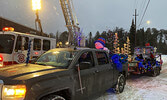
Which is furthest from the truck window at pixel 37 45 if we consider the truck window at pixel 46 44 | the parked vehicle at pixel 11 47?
the parked vehicle at pixel 11 47

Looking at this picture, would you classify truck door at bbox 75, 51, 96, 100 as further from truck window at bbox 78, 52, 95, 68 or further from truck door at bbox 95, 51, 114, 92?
truck door at bbox 95, 51, 114, 92

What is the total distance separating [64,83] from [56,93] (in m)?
0.27

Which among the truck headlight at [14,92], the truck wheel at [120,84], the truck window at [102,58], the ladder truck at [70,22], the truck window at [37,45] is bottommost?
the truck wheel at [120,84]

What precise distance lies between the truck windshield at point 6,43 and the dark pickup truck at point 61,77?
368cm

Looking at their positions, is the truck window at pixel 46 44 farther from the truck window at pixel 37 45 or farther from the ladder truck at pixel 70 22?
the ladder truck at pixel 70 22

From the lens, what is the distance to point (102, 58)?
15.2 feet

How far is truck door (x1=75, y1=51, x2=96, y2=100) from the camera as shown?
3225 mm

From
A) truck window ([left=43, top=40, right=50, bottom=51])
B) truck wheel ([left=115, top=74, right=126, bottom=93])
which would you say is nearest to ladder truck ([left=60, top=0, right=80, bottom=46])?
truck window ([left=43, top=40, right=50, bottom=51])

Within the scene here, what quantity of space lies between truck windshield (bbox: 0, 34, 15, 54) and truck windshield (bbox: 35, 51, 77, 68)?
3602 millimetres

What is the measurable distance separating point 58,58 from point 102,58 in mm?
1662

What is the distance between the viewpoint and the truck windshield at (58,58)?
3414 mm

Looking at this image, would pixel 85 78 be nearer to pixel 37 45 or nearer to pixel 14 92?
pixel 14 92

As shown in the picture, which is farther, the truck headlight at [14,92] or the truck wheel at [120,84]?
the truck wheel at [120,84]

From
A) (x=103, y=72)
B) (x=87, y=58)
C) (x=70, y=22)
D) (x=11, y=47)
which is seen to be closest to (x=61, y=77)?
(x=87, y=58)
